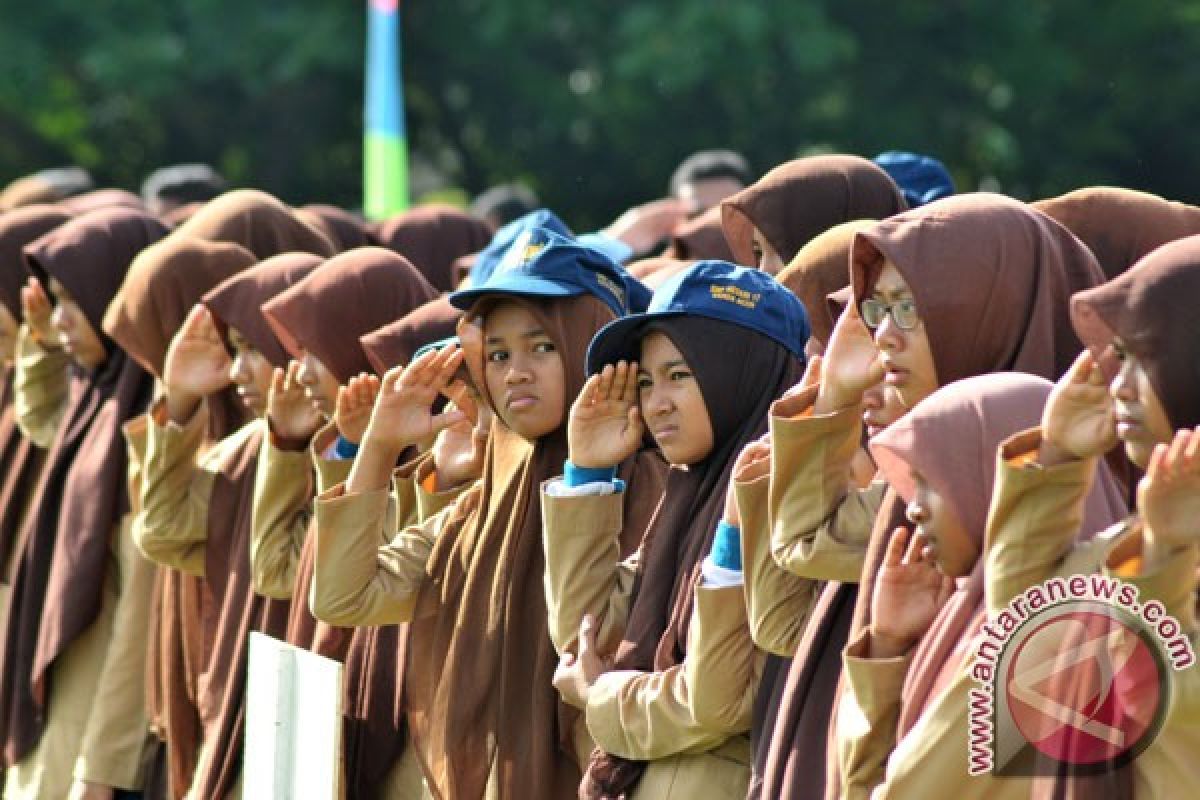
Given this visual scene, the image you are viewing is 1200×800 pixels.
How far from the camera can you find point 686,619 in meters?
4.65

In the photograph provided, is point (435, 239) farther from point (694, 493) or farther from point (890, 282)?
point (890, 282)

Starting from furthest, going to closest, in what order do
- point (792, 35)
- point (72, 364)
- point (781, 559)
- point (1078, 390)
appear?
point (792, 35) < point (72, 364) < point (781, 559) < point (1078, 390)

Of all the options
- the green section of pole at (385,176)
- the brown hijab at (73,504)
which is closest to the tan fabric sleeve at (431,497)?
the brown hijab at (73,504)

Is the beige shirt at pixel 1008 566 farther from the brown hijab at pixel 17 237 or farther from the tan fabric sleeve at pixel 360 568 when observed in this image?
the brown hijab at pixel 17 237

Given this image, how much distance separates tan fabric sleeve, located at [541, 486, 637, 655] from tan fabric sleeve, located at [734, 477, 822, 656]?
1.73ft

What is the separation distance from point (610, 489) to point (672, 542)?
0.26 meters

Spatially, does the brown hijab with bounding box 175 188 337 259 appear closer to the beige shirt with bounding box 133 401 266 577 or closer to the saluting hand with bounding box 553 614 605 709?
the beige shirt with bounding box 133 401 266 577

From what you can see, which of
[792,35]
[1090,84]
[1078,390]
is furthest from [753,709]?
[1090,84]

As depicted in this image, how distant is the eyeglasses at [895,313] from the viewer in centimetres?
443

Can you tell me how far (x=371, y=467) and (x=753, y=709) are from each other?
56.5 inches

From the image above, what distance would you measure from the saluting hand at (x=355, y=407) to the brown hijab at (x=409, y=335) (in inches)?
8.6

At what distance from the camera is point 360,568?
5.58 m

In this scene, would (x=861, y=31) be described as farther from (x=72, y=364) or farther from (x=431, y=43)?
(x=72, y=364)

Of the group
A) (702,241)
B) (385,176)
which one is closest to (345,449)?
(702,241)
